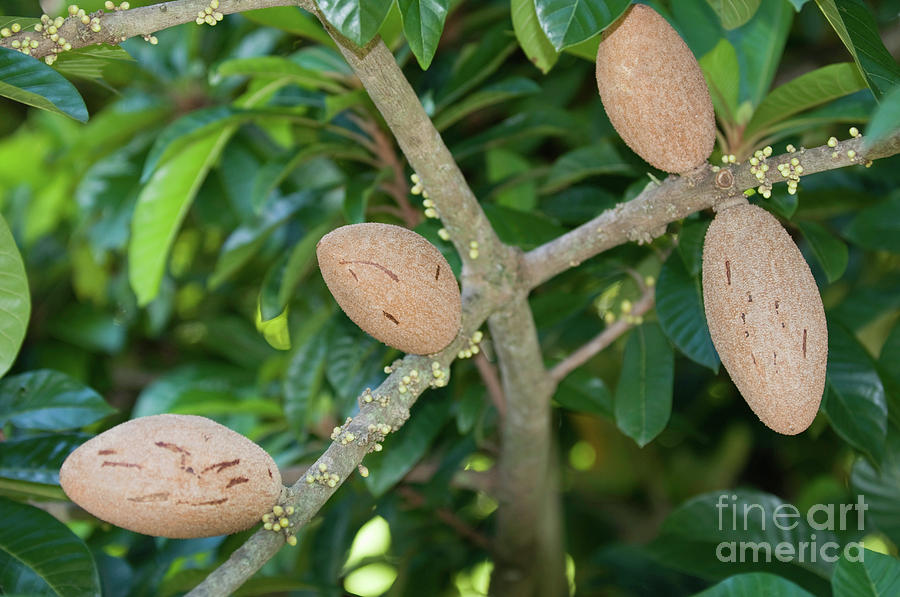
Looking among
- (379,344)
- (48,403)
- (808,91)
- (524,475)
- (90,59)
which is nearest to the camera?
(90,59)

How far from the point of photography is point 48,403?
106 cm

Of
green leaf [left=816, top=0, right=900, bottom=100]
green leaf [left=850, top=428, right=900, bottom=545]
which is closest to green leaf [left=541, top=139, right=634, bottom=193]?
green leaf [left=816, top=0, right=900, bottom=100]

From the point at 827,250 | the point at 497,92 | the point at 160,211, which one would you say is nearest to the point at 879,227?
the point at 827,250

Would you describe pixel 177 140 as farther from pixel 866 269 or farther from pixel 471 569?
pixel 866 269

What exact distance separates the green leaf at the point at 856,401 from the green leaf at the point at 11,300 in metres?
0.84

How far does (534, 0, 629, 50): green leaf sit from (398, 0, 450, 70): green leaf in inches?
3.5

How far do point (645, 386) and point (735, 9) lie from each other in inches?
18.6

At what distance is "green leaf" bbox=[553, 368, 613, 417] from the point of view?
1234mm

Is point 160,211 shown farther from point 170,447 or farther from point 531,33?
point 170,447

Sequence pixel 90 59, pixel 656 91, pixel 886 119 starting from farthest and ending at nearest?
pixel 90 59, pixel 656 91, pixel 886 119

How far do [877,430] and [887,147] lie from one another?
1.48 ft

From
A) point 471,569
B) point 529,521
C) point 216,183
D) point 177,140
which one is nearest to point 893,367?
point 529,521

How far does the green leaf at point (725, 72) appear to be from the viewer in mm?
1015

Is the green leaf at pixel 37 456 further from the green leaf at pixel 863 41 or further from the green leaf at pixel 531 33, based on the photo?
the green leaf at pixel 863 41
